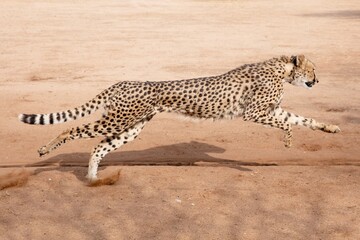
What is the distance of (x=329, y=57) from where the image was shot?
1745cm

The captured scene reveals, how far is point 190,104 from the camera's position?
27.0ft

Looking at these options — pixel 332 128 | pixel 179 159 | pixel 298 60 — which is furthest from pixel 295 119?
pixel 179 159

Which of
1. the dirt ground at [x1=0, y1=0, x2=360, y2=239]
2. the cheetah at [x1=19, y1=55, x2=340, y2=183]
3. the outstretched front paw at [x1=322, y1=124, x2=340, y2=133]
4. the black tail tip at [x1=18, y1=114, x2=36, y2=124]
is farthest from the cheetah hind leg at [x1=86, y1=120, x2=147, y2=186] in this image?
the outstretched front paw at [x1=322, y1=124, x2=340, y2=133]

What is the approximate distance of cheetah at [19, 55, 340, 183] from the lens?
25.9ft

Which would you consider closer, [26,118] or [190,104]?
[26,118]

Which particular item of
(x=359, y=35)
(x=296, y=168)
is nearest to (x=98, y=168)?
(x=296, y=168)

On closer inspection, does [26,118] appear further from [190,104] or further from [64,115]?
[190,104]

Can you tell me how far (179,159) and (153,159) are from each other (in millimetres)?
347

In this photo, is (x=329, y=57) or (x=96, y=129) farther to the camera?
(x=329, y=57)

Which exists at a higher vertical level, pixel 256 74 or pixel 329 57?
pixel 256 74

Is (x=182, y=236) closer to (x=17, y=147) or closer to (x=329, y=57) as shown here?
(x=17, y=147)

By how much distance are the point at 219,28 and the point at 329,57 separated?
6585 mm

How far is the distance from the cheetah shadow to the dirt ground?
16 millimetres

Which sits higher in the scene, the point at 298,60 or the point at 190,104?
the point at 298,60
